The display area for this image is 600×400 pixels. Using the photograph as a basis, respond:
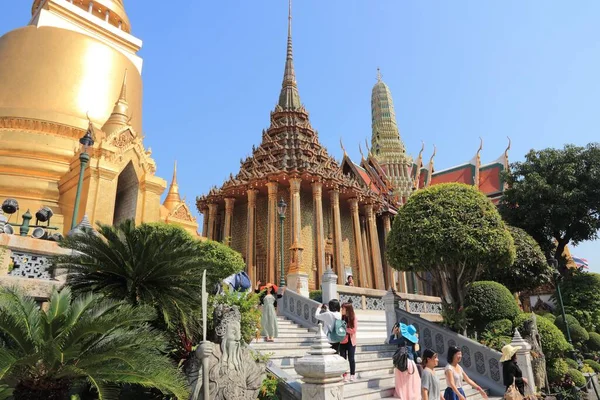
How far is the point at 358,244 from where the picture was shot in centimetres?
2773

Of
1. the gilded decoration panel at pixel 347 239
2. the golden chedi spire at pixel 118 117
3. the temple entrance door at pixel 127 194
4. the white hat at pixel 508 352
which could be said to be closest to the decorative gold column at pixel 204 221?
the gilded decoration panel at pixel 347 239

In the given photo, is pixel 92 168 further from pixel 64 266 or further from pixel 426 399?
pixel 426 399

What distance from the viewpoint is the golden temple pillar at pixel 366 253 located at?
2756cm

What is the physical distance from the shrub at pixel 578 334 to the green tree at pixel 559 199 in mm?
5291

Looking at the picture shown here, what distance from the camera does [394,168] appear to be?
38812 millimetres

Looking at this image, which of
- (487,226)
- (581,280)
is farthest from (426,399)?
(581,280)

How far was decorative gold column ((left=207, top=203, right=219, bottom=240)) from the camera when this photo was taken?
28.5 m

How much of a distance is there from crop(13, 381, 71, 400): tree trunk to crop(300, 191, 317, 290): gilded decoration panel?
1991cm

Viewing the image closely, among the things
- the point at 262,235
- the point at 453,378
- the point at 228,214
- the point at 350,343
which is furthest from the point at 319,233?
the point at 453,378

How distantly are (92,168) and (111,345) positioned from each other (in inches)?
545

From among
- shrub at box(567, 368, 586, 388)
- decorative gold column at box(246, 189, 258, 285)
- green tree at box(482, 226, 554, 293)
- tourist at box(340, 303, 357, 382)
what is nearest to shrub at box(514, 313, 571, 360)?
shrub at box(567, 368, 586, 388)

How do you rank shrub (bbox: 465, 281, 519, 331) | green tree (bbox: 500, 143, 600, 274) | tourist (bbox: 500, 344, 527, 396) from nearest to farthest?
tourist (bbox: 500, 344, 527, 396) → shrub (bbox: 465, 281, 519, 331) → green tree (bbox: 500, 143, 600, 274)

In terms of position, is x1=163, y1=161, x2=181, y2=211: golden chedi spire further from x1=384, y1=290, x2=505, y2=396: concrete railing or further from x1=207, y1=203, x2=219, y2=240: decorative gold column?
x1=384, y1=290, x2=505, y2=396: concrete railing

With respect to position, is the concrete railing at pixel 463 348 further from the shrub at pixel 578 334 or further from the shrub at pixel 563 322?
the shrub at pixel 578 334
